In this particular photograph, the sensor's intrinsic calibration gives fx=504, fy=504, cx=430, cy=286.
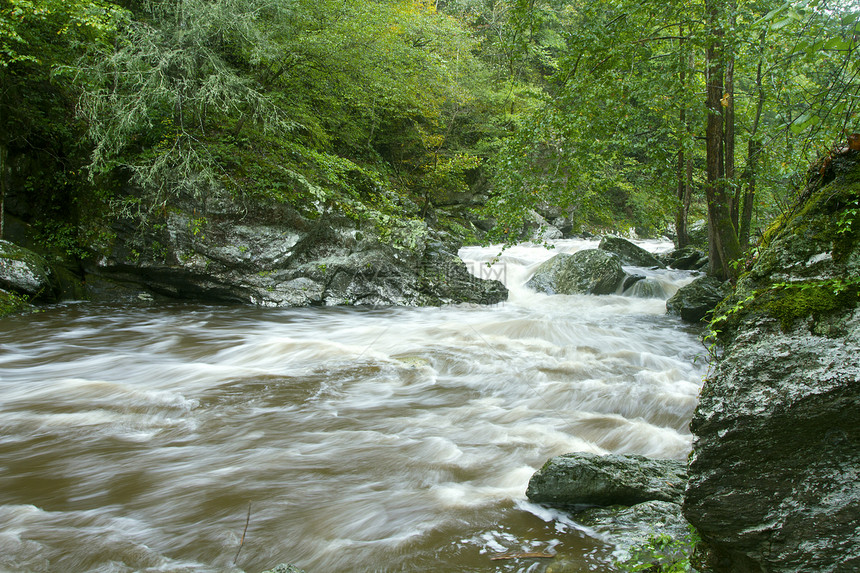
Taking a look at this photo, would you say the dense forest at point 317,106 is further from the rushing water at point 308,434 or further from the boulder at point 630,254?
the boulder at point 630,254

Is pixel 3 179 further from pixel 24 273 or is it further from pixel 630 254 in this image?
pixel 630 254

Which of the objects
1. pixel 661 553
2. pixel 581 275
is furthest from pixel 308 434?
pixel 581 275

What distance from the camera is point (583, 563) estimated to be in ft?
8.64

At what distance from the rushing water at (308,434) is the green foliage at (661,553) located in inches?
7.3

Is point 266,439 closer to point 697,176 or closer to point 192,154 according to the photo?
point 192,154

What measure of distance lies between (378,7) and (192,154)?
6148 millimetres

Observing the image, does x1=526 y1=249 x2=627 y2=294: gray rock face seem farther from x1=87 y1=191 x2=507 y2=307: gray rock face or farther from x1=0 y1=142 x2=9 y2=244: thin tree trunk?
x1=0 y1=142 x2=9 y2=244: thin tree trunk

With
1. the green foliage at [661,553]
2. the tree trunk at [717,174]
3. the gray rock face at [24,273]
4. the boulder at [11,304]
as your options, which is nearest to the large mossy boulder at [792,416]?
the green foliage at [661,553]

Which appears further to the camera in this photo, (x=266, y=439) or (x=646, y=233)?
(x=646, y=233)

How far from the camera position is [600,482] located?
3178 millimetres

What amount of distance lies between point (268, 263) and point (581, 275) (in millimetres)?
7919

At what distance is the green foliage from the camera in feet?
7.97

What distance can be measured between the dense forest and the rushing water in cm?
241

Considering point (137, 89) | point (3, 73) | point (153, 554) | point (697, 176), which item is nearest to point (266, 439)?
point (153, 554)
